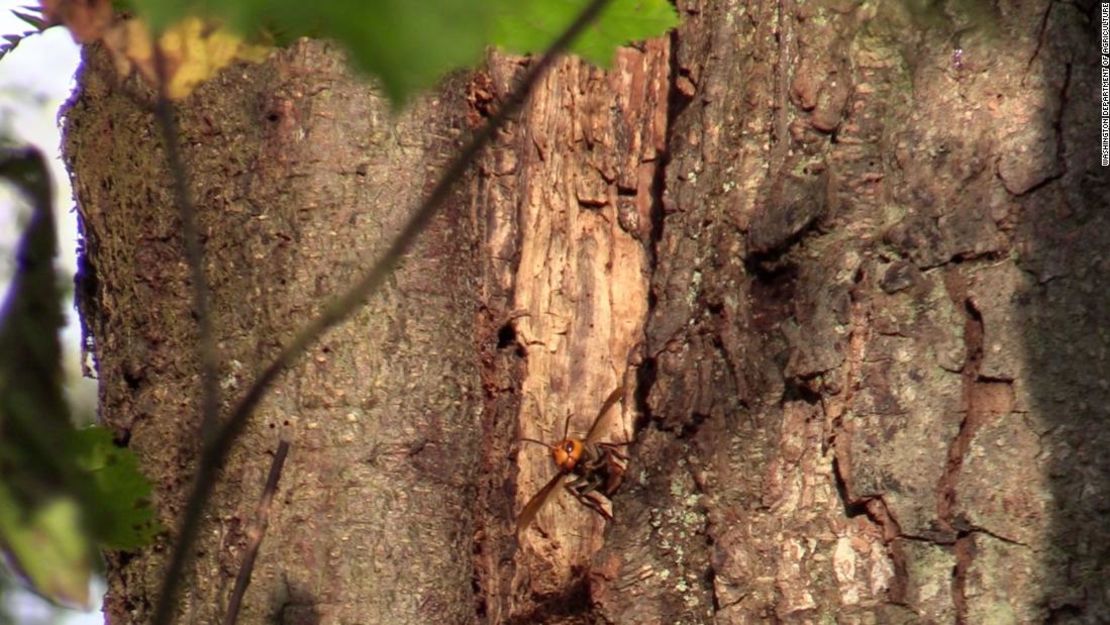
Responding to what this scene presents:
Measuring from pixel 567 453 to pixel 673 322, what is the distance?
0.23 m

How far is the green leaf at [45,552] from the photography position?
49 centimetres

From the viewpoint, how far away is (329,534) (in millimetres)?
1371

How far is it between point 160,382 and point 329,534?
28cm

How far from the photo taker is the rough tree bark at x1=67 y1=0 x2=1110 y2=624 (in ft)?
3.80

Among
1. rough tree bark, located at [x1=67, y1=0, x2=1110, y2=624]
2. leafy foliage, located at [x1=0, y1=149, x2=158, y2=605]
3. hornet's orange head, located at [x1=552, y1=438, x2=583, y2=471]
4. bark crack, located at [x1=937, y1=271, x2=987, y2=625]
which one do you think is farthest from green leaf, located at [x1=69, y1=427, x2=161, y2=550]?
bark crack, located at [x1=937, y1=271, x2=987, y2=625]

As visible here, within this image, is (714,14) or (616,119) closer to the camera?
(714,14)

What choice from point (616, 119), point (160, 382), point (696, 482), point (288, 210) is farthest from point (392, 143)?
point (696, 482)

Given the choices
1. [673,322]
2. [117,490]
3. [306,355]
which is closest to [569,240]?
[673,322]

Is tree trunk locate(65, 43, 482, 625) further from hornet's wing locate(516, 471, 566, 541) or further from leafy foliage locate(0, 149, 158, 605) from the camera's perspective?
leafy foliage locate(0, 149, 158, 605)

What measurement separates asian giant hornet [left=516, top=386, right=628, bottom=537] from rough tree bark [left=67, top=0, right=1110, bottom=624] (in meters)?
0.02

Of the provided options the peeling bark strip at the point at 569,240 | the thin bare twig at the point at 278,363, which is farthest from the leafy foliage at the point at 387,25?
the peeling bark strip at the point at 569,240

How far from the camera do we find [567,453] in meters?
1.47

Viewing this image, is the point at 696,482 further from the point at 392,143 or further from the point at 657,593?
the point at 392,143

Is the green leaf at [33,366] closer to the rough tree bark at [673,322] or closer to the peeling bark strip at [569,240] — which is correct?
the rough tree bark at [673,322]
